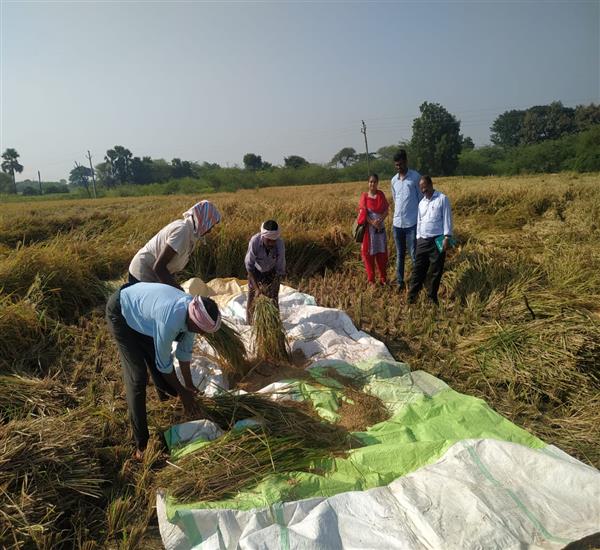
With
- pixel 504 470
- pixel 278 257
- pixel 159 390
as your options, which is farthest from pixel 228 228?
pixel 504 470

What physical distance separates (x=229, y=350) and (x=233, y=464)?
119 cm

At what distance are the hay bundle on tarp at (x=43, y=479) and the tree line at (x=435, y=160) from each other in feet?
104

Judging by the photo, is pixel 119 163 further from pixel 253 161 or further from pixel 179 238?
pixel 179 238

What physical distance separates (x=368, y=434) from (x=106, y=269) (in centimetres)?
451

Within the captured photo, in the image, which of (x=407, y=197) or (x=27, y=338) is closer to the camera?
(x=27, y=338)

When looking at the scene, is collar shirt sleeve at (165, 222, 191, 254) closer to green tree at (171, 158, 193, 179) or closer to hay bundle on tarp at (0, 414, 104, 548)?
hay bundle on tarp at (0, 414, 104, 548)

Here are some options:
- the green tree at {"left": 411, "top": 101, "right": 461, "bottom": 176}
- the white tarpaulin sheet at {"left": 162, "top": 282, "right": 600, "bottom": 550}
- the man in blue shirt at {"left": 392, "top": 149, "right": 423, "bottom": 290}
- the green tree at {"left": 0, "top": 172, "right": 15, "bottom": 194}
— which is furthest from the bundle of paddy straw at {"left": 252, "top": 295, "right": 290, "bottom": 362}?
the green tree at {"left": 0, "top": 172, "right": 15, "bottom": 194}

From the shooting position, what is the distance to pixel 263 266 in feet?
13.4

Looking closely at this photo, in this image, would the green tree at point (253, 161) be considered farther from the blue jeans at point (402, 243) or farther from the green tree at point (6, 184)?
the blue jeans at point (402, 243)

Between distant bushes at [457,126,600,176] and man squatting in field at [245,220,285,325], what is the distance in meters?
29.1

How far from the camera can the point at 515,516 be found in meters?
1.95

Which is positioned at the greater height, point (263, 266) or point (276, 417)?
point (263, 266)

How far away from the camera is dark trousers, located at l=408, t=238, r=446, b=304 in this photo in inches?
183

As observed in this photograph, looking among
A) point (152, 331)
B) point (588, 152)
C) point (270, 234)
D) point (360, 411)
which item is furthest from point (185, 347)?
point (588, 152)
